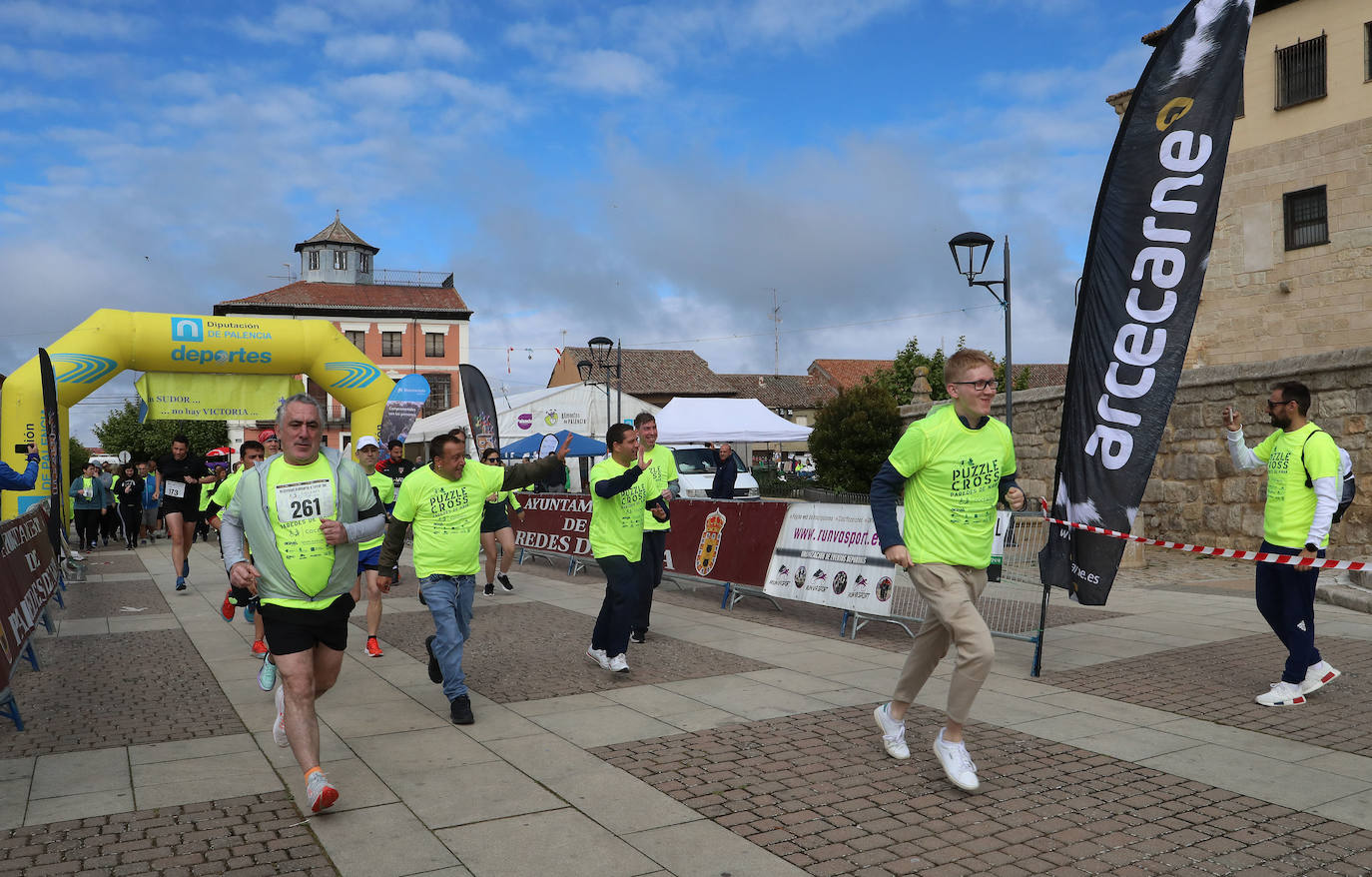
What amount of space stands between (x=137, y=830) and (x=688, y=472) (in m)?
19.1

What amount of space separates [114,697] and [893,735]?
507 cm

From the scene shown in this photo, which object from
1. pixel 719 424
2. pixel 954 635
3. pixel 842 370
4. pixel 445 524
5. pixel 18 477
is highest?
pixel 842 370

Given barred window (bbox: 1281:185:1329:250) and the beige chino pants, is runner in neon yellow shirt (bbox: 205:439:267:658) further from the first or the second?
barred window (bbox: 1281:185:1329:250)

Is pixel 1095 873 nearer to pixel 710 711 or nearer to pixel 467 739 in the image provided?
pixel 710 711

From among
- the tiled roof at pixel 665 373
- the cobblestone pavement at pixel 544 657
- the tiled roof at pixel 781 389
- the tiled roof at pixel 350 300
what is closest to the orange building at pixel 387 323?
the tiled roof at pixel 350 300

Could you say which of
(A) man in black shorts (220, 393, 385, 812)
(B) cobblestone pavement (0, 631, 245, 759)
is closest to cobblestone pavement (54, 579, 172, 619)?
(B) cobblestone pavement (0, 631, 245, 759)

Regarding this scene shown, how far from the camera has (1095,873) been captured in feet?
12.0

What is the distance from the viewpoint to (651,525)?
8.84 m

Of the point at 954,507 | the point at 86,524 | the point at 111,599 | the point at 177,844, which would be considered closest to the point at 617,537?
the point at 954,507

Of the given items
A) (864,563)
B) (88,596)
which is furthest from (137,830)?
(88,596)

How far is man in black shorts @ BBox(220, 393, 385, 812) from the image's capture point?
4.42 meters

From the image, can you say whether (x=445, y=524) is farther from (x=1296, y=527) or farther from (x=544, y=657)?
(x=1296, y=527)

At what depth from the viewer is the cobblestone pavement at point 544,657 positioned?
23.0 ft

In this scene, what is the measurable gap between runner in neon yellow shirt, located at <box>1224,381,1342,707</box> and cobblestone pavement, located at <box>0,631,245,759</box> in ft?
19.9
